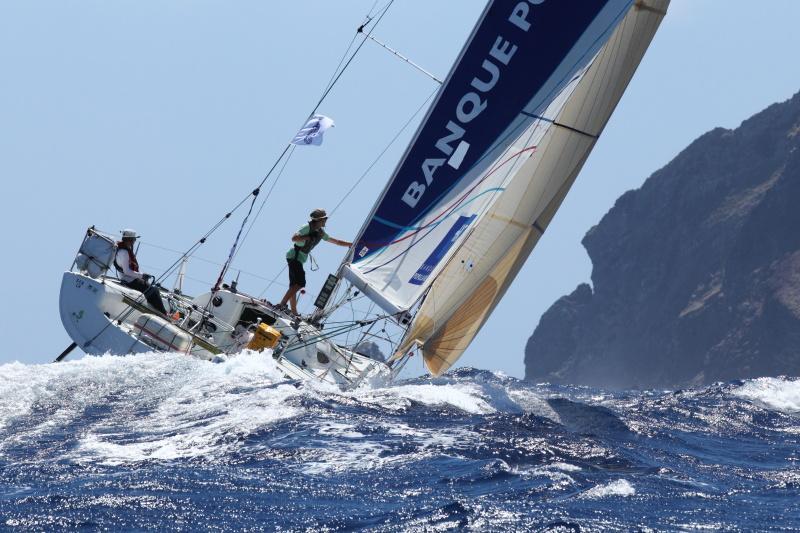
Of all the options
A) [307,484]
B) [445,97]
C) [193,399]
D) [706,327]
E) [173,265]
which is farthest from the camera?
[706,327]

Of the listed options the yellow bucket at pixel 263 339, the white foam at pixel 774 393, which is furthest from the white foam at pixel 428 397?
the white foam at pixel 774 393

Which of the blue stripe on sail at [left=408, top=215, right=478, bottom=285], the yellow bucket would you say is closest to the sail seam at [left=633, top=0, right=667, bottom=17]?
the blue stripe on sail at [left=408, top=215, right=478, bottom=285]

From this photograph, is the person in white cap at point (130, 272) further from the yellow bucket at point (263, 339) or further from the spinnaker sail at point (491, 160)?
the spinnaker sail at point (491, 160)

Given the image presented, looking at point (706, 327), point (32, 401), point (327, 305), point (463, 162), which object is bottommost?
point (32, 401)

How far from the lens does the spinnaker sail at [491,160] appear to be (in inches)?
561

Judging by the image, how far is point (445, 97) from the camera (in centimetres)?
1437

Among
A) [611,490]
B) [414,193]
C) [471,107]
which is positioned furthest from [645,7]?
[611,490]

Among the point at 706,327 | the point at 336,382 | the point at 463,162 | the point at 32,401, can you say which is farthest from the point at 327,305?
the point at 706,327

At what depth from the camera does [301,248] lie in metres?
16.6

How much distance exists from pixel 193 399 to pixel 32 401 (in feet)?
6.53

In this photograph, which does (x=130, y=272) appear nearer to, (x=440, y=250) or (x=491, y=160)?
(x=440, y=250)

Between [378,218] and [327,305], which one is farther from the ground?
[378,218]

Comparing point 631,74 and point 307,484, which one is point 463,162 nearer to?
point 631,74

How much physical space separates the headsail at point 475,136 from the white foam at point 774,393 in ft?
27.6
